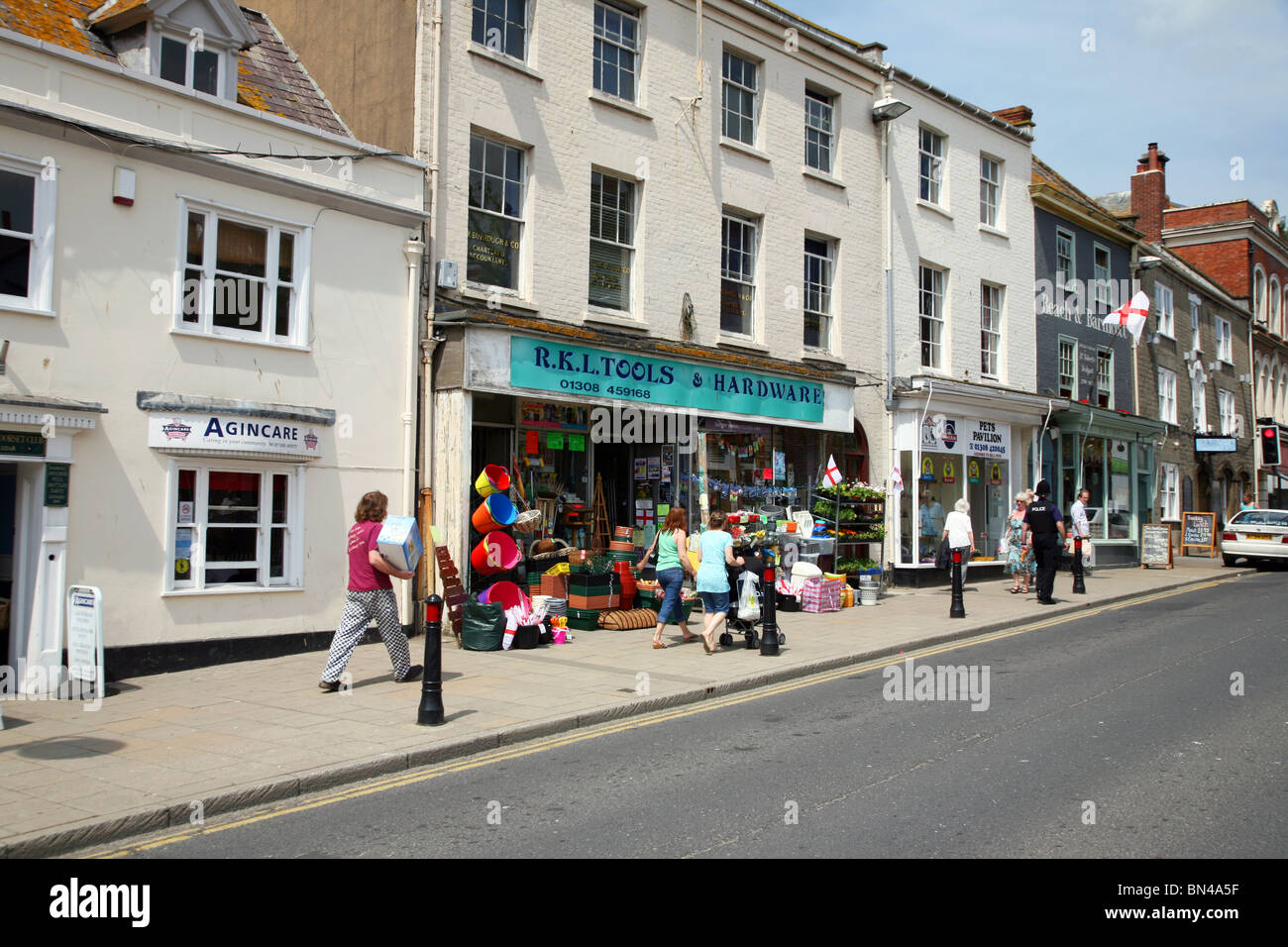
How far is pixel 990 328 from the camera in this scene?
76.2ft

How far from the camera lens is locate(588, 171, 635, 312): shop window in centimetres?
1527

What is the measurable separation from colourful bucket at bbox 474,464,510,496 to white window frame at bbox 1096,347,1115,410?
20.2m

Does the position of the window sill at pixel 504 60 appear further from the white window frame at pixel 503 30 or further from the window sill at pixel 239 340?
the window sill at pixel 239 340

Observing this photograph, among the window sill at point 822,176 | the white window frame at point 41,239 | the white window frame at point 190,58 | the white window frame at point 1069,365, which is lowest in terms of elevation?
the white window frame at point 41,239

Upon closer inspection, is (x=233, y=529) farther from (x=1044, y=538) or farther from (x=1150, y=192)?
(x=1150, y=192)

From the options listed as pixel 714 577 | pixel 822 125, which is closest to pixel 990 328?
pixel 822 125

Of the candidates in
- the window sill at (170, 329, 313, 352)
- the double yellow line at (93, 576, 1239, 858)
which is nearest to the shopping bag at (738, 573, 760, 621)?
the double yellow line at (93, 576, 1239, 858)

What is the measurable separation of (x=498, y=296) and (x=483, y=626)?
15.1 feet

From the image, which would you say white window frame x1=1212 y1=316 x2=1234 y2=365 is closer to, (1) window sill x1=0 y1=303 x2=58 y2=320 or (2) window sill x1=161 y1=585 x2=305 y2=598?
(2) window sill x1=161 y1=585 x2=305 y2=598

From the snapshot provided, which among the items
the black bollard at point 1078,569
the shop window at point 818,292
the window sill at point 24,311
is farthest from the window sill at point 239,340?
the black bollard at point 1078,569

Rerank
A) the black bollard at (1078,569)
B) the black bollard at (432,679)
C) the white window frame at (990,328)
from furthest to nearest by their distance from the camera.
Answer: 1. the white window frame at (990,328)
2. the black bollard at (1078,569)
3. the black bollard at (432,679)

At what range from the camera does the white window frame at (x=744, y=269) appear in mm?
17172

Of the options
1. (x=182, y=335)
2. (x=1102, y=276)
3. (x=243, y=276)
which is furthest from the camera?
(x=1102, y=276)

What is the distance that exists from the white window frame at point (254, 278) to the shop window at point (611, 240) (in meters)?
4.60
